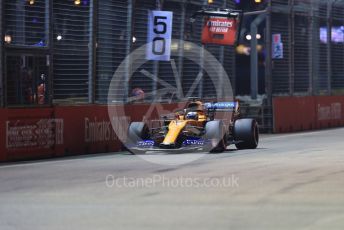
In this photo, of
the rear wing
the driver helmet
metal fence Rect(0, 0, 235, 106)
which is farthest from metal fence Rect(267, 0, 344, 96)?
the driver helmet

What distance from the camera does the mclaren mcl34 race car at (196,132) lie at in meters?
15.3

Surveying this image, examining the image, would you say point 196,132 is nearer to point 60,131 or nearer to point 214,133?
point 214,133

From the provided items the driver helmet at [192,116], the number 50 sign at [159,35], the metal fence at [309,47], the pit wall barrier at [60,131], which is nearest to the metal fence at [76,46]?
the number 50 sign at [159,35]

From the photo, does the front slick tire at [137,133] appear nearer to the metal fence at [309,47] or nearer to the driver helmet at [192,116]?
the driver helmet at [192,116]

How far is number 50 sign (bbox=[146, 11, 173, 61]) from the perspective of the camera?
2198cm

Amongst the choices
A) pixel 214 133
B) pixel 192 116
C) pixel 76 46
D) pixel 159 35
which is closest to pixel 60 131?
pixel 192 116

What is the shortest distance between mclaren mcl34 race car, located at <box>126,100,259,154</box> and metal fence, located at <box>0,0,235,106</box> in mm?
3447

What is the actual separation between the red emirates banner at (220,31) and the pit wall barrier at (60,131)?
6.25 m

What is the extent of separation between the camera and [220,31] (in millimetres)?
24469

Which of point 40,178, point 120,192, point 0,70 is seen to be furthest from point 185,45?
point 120,192

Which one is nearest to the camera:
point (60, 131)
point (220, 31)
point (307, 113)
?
point (60, 131)

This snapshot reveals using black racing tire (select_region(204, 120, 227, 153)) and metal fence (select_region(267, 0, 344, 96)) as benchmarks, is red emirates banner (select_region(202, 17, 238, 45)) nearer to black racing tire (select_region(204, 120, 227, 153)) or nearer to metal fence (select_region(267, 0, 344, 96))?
metal fence (select_region(267, 0, 344, 96))

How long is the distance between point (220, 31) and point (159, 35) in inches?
129

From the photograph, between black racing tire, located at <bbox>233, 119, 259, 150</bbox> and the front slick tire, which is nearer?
the front slick tire
